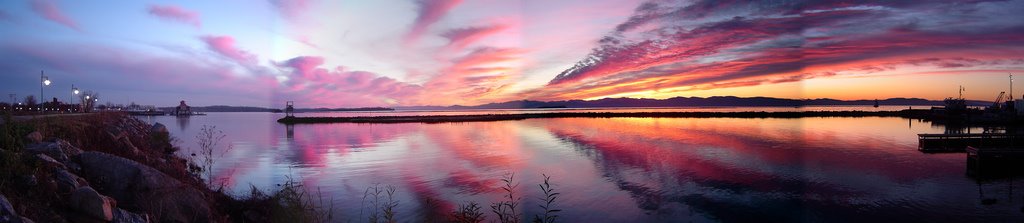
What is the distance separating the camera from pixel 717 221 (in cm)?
1270

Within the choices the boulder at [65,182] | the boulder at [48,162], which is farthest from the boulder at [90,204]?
the boulder at [48,162]

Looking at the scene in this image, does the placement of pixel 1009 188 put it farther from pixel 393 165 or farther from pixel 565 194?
pixel 393 165

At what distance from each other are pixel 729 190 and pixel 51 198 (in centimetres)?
1803

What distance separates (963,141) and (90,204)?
4650cm

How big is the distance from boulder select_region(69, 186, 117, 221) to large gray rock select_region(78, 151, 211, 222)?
159 centimetres

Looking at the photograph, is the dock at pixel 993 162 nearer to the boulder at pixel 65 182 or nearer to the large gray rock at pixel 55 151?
the boulder at pixel 65 182

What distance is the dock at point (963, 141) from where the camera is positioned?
31562 mm

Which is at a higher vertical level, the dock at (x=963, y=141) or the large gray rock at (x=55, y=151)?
the large gray rock at (x=55, y=151)

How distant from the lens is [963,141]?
3297cm

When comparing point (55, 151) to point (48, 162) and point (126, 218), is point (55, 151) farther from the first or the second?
point (126, 218)

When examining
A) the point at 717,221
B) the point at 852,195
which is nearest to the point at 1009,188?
the point at 852,195

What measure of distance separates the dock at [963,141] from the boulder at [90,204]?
4156 cm

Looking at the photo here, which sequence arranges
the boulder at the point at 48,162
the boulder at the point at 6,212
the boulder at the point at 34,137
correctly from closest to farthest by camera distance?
1. the boulder at the point at 6,212
2. the boulder at the point at 48,162
3. the boulder at the point at 34,137

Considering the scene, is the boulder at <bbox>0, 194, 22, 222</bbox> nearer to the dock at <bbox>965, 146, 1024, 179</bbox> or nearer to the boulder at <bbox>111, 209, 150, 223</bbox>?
the boulder at <bbox>111, 209, 150, 223</bbox>
